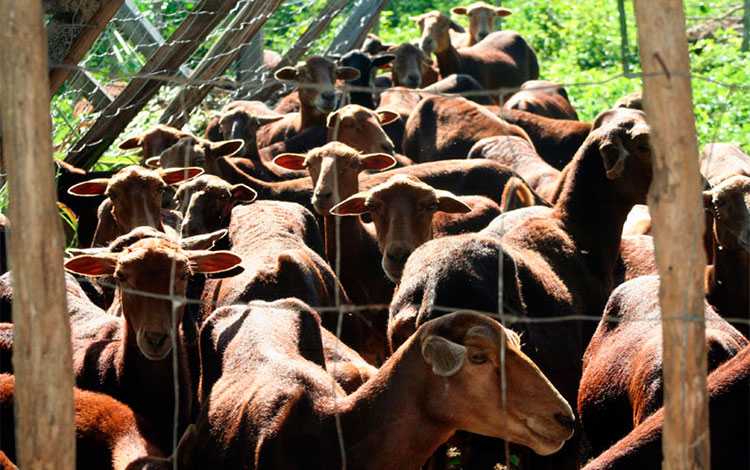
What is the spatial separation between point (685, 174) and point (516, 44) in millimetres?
14899

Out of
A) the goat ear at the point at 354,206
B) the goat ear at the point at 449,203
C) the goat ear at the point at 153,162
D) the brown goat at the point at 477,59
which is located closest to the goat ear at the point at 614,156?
the goat ear at the point at 449,203

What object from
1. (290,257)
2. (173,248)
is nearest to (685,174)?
(173,248)

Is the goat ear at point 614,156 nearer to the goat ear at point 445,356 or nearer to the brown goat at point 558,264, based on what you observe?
the brown goat at point 558,264

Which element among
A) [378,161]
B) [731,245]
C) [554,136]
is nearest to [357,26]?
[554,136]

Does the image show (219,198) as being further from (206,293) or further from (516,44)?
(516,44)

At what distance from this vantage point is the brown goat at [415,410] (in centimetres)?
487

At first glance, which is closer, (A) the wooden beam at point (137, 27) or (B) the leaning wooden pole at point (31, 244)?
(B) the leaning wooden pole at point (31, 244)

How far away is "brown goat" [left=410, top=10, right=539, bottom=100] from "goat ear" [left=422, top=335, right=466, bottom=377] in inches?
489

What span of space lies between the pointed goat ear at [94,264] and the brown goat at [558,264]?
1.60 m

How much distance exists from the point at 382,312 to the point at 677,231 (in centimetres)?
463

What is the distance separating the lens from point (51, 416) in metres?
3.69

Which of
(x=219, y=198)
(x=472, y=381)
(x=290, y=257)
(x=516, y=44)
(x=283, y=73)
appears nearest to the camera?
(x=472, y=381)

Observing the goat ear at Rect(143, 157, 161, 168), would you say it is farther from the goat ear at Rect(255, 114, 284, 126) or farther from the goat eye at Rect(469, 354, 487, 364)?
the goat eye at Rect(469, 354, 487, 364)

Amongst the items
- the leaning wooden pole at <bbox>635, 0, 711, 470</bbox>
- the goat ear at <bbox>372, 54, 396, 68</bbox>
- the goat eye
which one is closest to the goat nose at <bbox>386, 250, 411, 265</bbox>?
the goat eye
